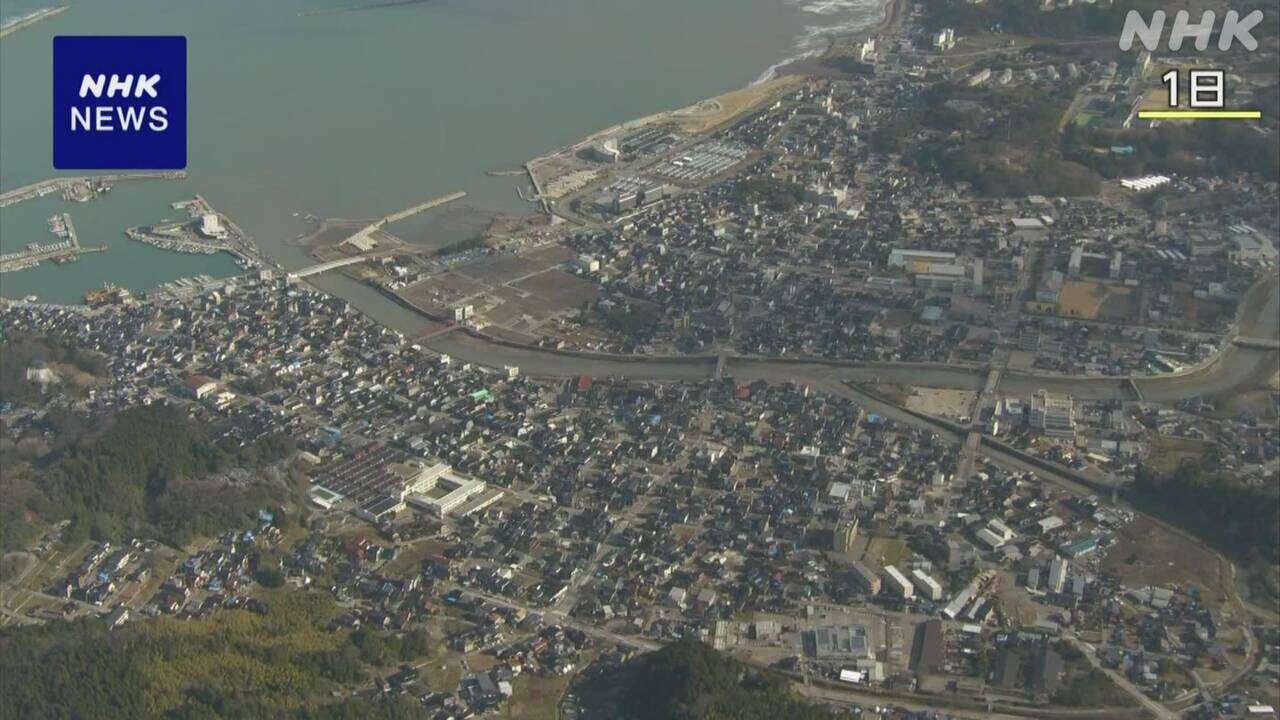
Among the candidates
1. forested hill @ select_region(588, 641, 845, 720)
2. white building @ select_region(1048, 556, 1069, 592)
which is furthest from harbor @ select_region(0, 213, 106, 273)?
white building @ select_region(1048, 556, 1069, 592)

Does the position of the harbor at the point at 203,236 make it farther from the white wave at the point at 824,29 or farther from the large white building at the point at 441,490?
the white wave at the point at 824,29

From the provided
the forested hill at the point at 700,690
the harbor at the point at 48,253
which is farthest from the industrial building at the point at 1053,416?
the harbor at the point at 48,253

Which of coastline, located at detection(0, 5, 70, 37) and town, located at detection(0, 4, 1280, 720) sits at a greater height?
coastline, located at detection(0, 5, 70, 37)

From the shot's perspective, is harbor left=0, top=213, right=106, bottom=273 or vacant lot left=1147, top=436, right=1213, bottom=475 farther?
harbor left=0, top=213, right=106, bottom=273

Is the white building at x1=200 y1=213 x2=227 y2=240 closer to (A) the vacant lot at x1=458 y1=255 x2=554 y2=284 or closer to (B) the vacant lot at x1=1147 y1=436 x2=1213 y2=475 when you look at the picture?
(A) the vacant lot at x1=458 y1=255 x2=554 y2=284

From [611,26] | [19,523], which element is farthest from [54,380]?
[611,26]
